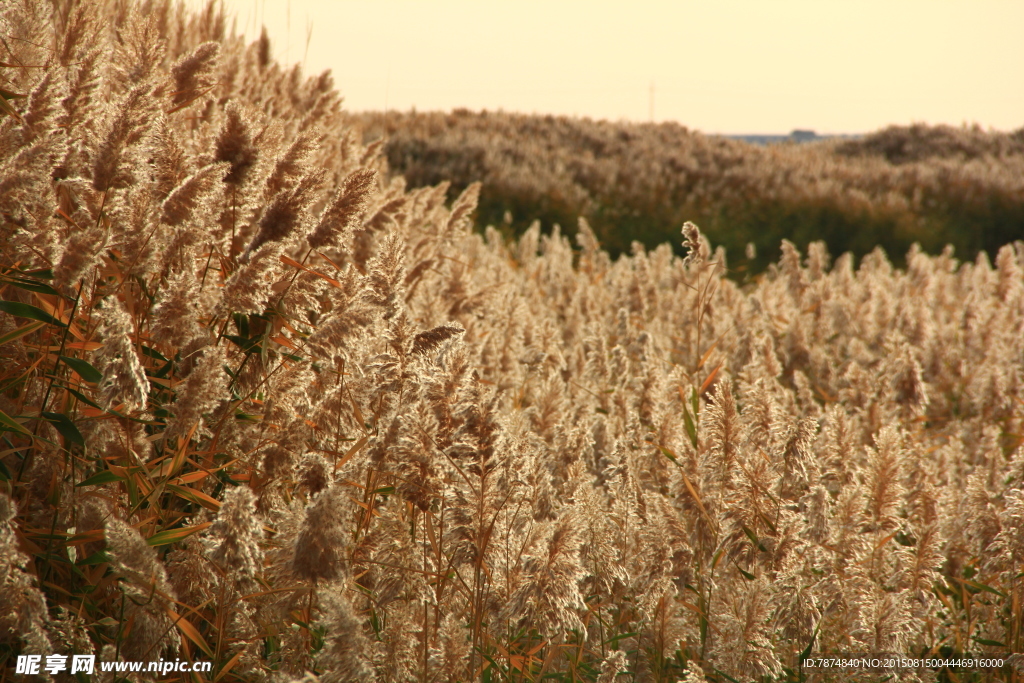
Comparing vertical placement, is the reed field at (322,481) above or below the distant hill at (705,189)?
below

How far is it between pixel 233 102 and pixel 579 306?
139 inches

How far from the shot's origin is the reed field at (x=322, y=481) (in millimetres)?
1472

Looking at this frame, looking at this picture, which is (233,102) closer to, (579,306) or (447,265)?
(447,265)

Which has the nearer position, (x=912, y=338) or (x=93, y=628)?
(x=93, y=628)

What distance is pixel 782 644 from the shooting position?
2.10 m

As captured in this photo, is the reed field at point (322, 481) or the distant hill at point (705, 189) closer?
the reed field at point (322, 481)

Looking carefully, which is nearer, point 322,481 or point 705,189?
point 322,481

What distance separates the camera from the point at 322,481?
1.79 m

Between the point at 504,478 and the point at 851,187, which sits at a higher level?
the point at 851,187

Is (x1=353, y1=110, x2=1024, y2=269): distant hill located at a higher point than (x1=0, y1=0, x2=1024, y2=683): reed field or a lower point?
higher

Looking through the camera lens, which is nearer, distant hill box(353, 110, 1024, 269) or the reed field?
the reed field

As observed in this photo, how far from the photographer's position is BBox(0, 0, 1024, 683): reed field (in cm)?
147

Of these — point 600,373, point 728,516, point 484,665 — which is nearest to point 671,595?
point 728,516

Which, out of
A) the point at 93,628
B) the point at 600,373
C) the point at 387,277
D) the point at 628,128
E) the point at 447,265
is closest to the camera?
the point at 93,628
